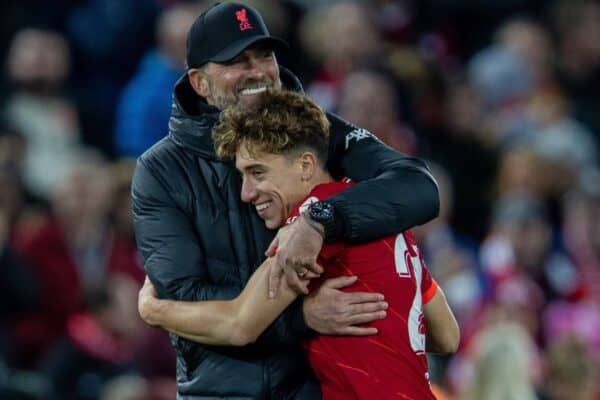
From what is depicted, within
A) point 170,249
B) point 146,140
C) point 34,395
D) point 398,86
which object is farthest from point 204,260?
point 398,86

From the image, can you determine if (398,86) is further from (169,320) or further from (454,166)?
(169,320)

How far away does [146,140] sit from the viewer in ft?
30.0

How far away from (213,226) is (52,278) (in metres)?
3.86

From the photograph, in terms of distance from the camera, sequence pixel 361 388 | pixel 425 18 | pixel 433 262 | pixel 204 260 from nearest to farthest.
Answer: pixel 361 388 → pixel 204 260 → pixel 433 262 → pixel 425 18

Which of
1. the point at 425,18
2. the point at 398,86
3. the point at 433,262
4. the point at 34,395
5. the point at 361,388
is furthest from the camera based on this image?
the point at 425,18

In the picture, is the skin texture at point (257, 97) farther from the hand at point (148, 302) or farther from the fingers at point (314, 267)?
the hand at point (148, 302)

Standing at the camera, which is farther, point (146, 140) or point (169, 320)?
point (146, 140)

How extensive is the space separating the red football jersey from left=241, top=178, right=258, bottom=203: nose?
14cm

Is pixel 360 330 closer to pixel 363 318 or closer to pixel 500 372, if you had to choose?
pixel 363 318

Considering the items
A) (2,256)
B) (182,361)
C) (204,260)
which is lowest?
(2,256)

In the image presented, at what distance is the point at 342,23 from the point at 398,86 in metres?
0.58

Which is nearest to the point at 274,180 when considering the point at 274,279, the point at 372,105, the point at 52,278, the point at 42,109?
the point at 274,279

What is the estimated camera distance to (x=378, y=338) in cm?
487

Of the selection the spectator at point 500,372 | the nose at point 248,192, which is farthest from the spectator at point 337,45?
the nose at point 248,192
